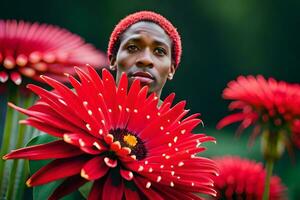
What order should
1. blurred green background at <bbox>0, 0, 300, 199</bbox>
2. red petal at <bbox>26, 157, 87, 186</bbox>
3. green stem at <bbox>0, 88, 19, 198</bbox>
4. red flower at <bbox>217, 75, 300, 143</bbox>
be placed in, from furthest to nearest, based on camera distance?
blurred green background at <bbox>0, 0, 300, 199</bbox>, red flower at <bbox>217, 75, 300, 143</bbox>, green stem at <bbox>0, 88, 19, 198</bbox>, red petal at <bbox>26, 157, 87, 186</bbox>

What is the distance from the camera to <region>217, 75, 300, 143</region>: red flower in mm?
551

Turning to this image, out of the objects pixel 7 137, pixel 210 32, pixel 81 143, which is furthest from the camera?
pixel 210 32

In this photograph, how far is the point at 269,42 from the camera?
2607mm

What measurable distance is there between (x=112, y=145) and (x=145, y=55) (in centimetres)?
14

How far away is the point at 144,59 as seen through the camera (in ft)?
1.45

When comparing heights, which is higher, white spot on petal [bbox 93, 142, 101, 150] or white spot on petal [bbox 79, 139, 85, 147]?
white spot on petal [bbox 93, 142, 101, 150]

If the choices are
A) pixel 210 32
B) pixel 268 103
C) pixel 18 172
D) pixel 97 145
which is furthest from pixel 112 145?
pixel 210 32

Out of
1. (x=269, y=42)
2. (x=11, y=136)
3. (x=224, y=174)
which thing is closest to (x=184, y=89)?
(x=269, y=42)

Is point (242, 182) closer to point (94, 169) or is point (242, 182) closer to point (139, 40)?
point (139, 40)

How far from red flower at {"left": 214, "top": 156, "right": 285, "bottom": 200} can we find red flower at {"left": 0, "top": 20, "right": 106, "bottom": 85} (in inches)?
6.8

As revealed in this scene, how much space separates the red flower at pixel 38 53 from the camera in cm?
44

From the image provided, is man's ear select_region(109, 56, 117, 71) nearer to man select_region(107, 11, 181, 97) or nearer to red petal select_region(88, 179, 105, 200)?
man select_region(107, 11, 181, 97)

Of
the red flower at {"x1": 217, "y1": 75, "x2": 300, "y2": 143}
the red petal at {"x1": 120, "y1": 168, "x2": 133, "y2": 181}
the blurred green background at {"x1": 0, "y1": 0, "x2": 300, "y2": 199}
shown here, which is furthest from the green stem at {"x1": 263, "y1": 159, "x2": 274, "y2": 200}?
the blurred green background at {"x1": 0, "y1": 0, "x2": 300, "y2": 199}

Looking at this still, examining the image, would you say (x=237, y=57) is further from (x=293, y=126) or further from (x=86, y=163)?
(x=86, y=163)
